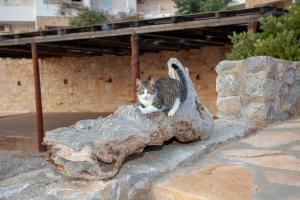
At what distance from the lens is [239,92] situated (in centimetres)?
334

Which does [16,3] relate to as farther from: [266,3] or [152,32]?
[152,32]

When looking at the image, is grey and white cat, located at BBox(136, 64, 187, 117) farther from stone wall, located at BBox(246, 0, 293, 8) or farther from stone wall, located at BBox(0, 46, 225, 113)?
stone wall, located at BBox(246, 0, 293, 8)

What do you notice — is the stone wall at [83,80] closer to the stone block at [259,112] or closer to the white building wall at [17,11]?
the stone block at [259,112]

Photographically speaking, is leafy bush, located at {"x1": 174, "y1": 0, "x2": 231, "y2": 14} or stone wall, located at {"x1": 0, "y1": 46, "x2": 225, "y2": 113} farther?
leafy bush, located at {"x1": 174, "y1": 0, "x2": 231, "y2": 14}

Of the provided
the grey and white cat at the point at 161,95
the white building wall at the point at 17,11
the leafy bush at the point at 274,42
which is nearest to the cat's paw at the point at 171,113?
the grey and white cat at the point at 161,95

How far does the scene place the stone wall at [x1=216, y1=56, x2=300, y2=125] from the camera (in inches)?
125

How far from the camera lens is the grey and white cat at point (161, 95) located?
2.13m

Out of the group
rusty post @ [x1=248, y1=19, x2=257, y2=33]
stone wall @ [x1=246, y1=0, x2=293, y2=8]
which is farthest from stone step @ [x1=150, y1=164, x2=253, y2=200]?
stone wall @ [x1=246, y1=0, x2=293, y2=8]

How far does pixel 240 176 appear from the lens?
1.80 m

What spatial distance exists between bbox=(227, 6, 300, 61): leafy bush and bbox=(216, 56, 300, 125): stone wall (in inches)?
13.7

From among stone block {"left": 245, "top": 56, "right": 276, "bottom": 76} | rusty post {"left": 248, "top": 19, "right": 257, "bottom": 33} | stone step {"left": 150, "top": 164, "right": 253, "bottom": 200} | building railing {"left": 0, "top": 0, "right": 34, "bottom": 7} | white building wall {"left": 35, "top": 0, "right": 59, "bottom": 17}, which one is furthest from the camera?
building railing {"left": 0, "top": 0, "right": 34, "bottom": 7}

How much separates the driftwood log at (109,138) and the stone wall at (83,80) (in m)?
7.17

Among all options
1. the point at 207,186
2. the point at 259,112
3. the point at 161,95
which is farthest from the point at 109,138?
the point at 259,112

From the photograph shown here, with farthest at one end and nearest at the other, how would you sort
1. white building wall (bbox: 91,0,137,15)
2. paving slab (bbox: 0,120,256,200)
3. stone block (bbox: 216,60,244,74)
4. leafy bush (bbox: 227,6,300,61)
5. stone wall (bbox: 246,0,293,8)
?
white building wall (bbox: 91,0,137,15) < stone wall (bbox: 246,0,293,8) < leafy bush (bbox: 227,6,300,61) < stone block (bbox: 216,60,244,74) < paving slab (bbox: 0,120,256,200)
